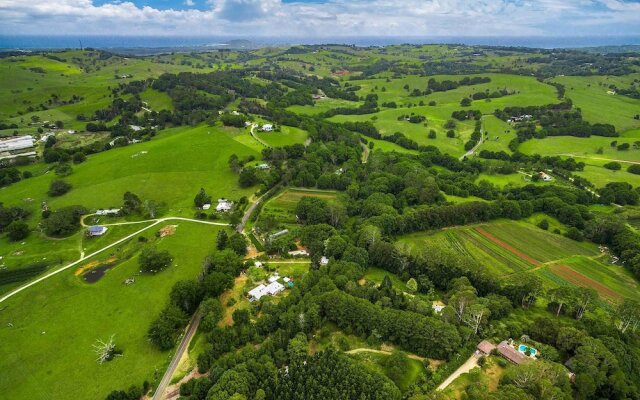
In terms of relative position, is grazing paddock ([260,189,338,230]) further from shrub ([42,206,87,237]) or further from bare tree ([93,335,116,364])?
shrub ([42,206,87,237])

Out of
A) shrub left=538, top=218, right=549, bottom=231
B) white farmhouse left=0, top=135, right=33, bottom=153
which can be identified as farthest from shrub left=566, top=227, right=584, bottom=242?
white farmhouse left=0, top=135, right=33, bottom=153

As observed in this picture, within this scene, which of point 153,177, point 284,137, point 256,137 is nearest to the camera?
point 153,177

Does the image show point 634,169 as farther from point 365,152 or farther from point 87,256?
point 87,256

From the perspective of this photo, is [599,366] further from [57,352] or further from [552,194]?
[57,352]

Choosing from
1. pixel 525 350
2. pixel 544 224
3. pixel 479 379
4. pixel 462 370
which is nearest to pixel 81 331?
pixel 462 370

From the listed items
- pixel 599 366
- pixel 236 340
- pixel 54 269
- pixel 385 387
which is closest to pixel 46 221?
pixel 54 269

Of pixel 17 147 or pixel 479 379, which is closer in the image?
pixel 479 379
